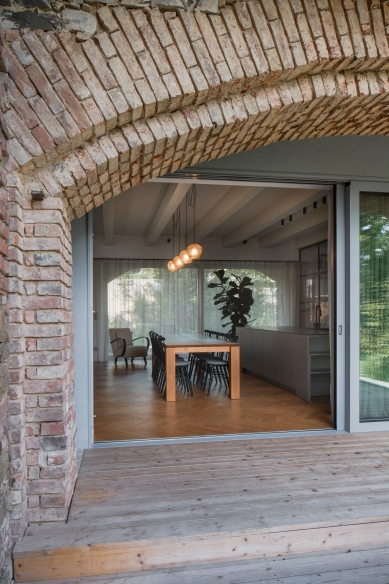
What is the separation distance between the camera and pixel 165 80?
2.32 metres

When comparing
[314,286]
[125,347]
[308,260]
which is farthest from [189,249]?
[308,260]

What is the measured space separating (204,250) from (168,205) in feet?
14.0

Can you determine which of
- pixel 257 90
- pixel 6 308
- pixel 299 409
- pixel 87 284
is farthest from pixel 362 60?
pixel 299 409

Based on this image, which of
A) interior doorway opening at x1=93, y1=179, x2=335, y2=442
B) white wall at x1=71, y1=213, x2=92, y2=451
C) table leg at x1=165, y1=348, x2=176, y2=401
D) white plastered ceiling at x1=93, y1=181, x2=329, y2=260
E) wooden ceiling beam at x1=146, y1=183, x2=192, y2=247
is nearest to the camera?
white wall at x1=71, y1=213, x2=92, y2=451

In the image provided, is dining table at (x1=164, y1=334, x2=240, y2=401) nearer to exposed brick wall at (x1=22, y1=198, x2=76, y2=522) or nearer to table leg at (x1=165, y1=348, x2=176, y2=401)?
table leg at (x1=165, y1=348, x2=176, y2=401)

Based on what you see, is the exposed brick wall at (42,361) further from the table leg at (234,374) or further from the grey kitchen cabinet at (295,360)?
the grey kitchen cabinet at (295,360)

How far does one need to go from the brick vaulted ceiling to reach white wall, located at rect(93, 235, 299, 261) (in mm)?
7452

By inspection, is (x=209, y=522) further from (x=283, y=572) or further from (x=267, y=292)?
(x=267, y=292)

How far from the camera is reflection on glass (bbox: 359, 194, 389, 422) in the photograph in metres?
4.25

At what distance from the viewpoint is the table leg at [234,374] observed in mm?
5895

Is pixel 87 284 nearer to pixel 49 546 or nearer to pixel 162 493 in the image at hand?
pixel 162 493

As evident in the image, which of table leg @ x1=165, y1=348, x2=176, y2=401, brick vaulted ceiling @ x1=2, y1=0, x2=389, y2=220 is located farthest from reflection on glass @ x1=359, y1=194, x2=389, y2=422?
table leg @ x1=165, y1=348, x2=176, y2=401

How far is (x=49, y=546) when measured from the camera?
7.24 feet

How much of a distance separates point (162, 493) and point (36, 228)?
1.77 meters
